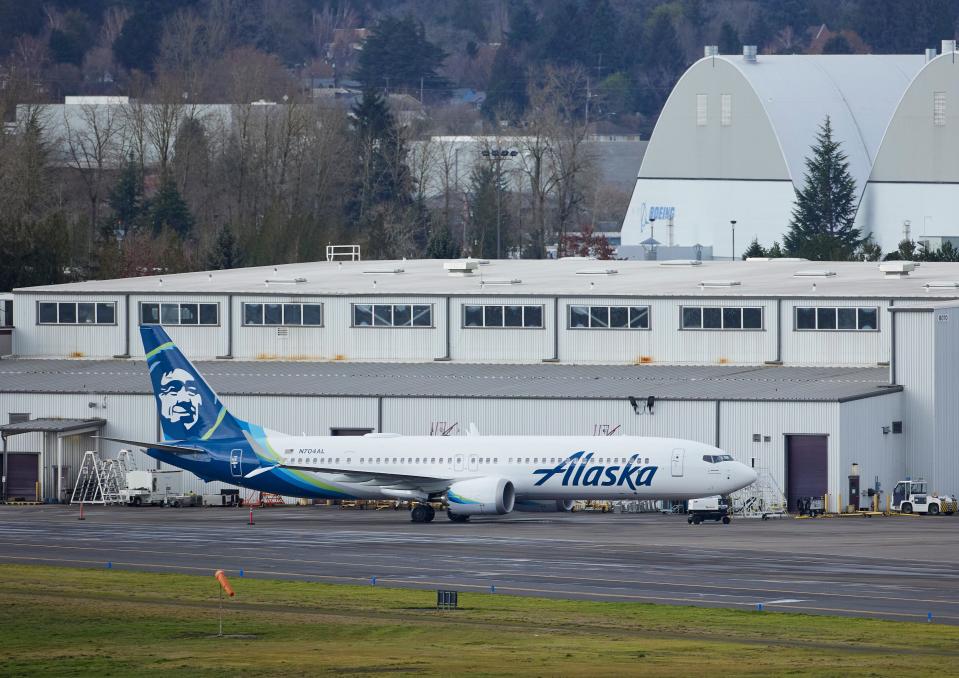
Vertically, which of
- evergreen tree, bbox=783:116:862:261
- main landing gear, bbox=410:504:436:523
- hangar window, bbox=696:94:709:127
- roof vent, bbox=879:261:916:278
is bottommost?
main landing gear, bbox=410:504:436:523

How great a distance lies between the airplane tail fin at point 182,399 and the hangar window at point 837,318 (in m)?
27.3

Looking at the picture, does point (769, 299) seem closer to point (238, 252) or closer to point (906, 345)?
point (906, 345)

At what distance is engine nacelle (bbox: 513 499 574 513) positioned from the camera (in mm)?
79625

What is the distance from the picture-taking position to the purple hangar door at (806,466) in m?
82.1

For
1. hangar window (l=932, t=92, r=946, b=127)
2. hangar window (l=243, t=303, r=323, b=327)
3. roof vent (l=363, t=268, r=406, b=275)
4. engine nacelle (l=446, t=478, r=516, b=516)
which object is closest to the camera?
Result: engine nacelle (l=446, t=478, r=516, b=516)

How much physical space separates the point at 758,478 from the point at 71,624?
4013 cm

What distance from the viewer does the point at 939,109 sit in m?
160

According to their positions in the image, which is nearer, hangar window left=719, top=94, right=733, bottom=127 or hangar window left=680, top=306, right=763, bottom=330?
hangar window left=680, top=306, right=763, bottom=330

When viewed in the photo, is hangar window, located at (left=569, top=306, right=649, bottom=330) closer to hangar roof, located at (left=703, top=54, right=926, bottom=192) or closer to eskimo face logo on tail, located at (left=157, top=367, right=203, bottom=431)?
eskimo face logo on tail, located at (left=157, top=367, right=203, bottom=431)

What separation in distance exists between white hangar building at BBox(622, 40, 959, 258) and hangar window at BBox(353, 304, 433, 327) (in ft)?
239

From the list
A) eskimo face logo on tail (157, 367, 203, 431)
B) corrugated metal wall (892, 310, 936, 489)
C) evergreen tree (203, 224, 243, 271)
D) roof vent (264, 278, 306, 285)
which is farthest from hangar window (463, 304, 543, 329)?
evergreen tree (203, 224, 243, 271)

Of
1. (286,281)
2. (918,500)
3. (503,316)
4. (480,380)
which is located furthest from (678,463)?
(286,281)

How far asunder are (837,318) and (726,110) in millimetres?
80383

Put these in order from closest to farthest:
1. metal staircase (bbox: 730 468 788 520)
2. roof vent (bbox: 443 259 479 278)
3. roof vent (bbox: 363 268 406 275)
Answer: metal staircase (bbox: 730 468 788 520)
roof vent (bbox: 443 259 479 278)
roof vent (bbox: 363 268 406 275)
